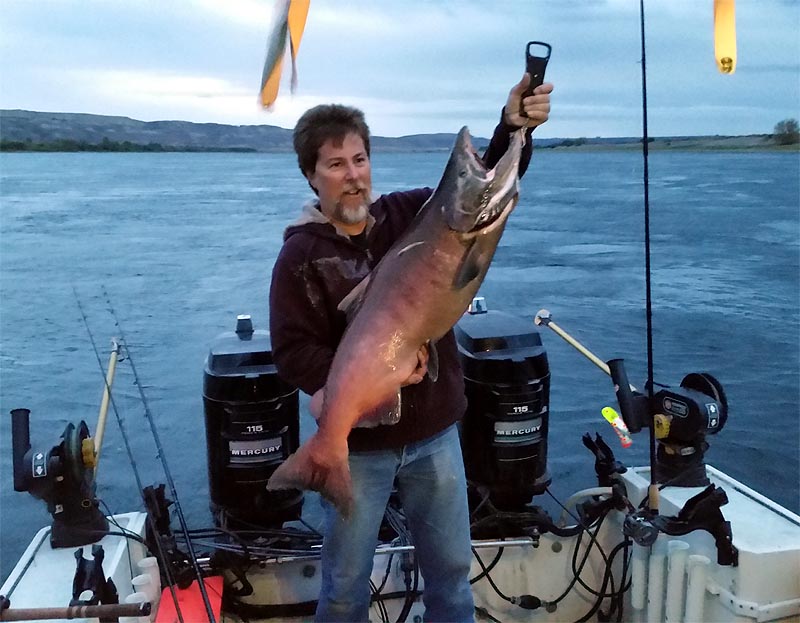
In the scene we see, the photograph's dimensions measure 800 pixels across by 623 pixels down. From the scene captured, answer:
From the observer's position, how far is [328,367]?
7.41ft

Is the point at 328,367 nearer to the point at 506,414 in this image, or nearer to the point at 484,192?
the point at 484,192

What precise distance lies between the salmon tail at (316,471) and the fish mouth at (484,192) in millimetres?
769

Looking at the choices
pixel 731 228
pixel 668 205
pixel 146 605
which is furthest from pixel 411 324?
pixel 668 205

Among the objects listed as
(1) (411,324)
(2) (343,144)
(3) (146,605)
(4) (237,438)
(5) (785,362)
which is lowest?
(5) (785,362)

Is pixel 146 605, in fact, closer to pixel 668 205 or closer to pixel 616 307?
pixel 616 307

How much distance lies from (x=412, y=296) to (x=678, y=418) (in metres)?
1.86

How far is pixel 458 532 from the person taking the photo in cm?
260

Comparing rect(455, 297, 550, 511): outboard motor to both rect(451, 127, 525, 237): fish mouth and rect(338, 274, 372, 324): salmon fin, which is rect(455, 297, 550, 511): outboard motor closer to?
rect(338, 274, 372, 324): salmon fin

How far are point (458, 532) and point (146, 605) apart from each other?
111 cm

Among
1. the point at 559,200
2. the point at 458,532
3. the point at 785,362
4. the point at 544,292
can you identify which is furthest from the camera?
the point at 559,200

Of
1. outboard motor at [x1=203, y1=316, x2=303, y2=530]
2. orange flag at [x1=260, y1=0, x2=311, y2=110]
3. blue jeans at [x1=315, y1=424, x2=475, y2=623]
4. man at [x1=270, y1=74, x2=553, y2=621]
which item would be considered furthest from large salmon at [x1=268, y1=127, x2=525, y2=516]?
outboard motor at [x1=203, y1=316, x2=303, y2=530]

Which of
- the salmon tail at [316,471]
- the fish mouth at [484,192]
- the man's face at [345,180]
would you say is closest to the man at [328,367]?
the man's face at [345,180]

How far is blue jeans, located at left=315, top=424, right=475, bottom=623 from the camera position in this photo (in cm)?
248

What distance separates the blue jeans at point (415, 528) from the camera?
2484 mm
